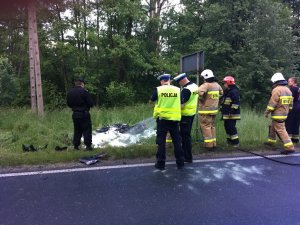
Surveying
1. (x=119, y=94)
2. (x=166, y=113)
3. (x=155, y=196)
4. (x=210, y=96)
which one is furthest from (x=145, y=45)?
(x=155, y=196)

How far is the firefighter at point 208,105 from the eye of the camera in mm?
7566

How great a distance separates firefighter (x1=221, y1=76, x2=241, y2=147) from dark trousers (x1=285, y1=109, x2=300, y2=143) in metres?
1.92

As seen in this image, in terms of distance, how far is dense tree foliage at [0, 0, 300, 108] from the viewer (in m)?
18.8

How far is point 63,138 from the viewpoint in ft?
29.0

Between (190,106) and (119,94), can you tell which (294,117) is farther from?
(119,94)

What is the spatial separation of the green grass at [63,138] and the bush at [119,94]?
265 inches

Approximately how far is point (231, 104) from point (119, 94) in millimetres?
13340

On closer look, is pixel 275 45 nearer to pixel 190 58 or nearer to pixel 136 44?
pixel 136 44

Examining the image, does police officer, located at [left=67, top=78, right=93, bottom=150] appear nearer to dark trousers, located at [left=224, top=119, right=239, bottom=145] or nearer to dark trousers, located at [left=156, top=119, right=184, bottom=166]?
dark trousers, located at [left=156, top=119, right=184, bottom=166]

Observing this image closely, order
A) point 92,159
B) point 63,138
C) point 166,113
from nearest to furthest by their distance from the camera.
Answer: point 166,113, point 92,159, point 63,138

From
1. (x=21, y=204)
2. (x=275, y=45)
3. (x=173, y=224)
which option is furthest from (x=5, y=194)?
(x=275, y=45)

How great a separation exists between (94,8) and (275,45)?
443 inches

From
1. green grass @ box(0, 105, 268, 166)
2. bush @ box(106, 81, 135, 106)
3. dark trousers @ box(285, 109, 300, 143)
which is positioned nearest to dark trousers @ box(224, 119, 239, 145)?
green grass @ box(0, 105, 268, 166)

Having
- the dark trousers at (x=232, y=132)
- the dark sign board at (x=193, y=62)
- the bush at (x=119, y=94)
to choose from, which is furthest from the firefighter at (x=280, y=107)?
the bush at (x=119, y=94)
